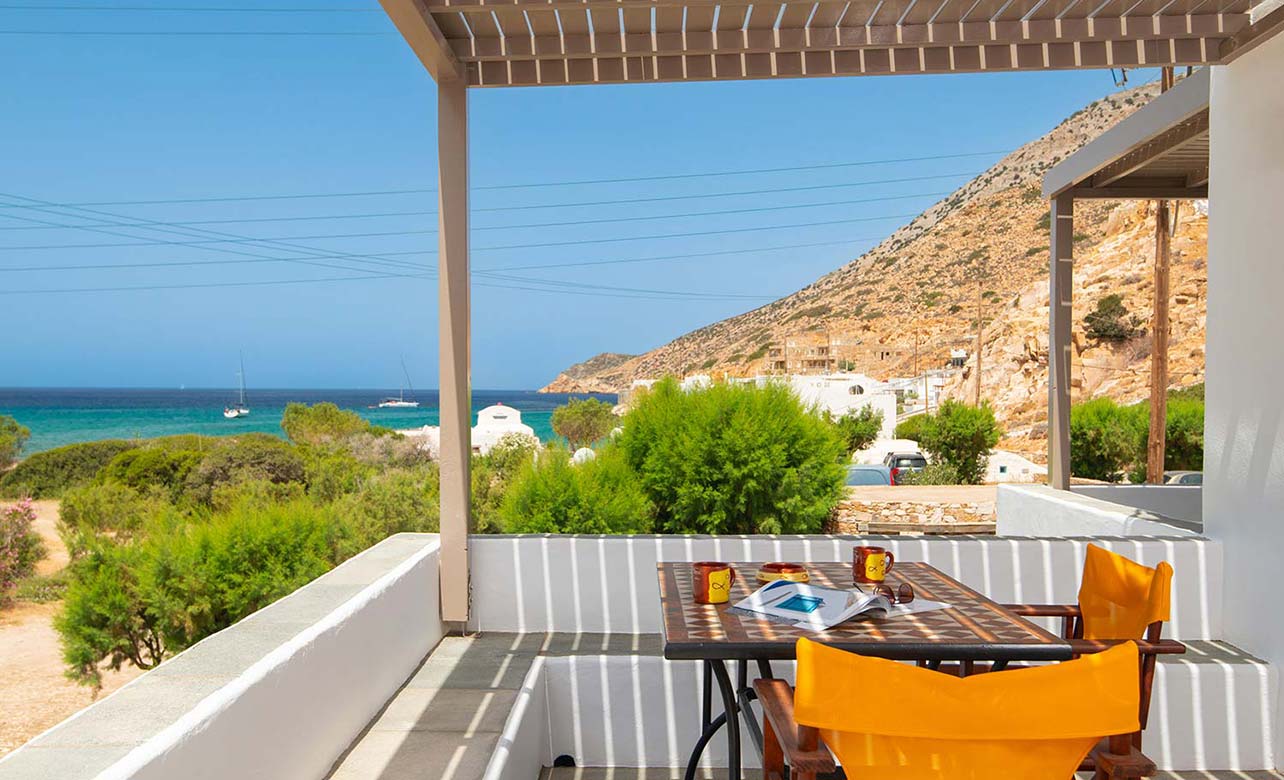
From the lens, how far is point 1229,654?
11.0 ft

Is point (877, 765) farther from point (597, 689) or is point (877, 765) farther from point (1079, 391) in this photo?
point (1079, 391)

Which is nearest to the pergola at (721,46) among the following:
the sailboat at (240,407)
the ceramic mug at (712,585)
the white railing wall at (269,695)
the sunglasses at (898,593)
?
the white railing wall at (269,695)

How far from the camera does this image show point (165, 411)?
4088cm

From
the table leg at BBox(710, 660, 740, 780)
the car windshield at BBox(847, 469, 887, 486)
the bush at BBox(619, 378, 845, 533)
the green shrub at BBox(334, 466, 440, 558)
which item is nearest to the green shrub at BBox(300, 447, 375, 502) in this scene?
the green shrub at BBox(334, 466, 440, 558)

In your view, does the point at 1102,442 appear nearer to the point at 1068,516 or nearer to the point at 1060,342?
the point at 1060,342

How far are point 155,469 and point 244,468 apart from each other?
3799mm

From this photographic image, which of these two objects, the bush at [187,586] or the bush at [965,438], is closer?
the bush at [187,586]

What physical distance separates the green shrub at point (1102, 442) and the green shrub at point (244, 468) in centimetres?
1291

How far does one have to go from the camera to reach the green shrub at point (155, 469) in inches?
741

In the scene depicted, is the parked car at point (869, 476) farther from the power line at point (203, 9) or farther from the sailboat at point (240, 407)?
the sailboat at point (240, 407)

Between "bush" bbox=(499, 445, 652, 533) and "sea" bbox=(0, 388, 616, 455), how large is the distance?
2861 centimetres

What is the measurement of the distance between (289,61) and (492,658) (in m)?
45.6

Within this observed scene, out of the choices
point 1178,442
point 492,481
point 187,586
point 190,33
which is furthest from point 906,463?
point 190,33

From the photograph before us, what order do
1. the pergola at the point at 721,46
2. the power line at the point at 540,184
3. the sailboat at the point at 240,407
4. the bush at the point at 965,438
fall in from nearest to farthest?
the pergola at the point at 721,46
the bush at the point at 965,438
the power line at the point at 540,184
the sailboat at the point at 240,407
